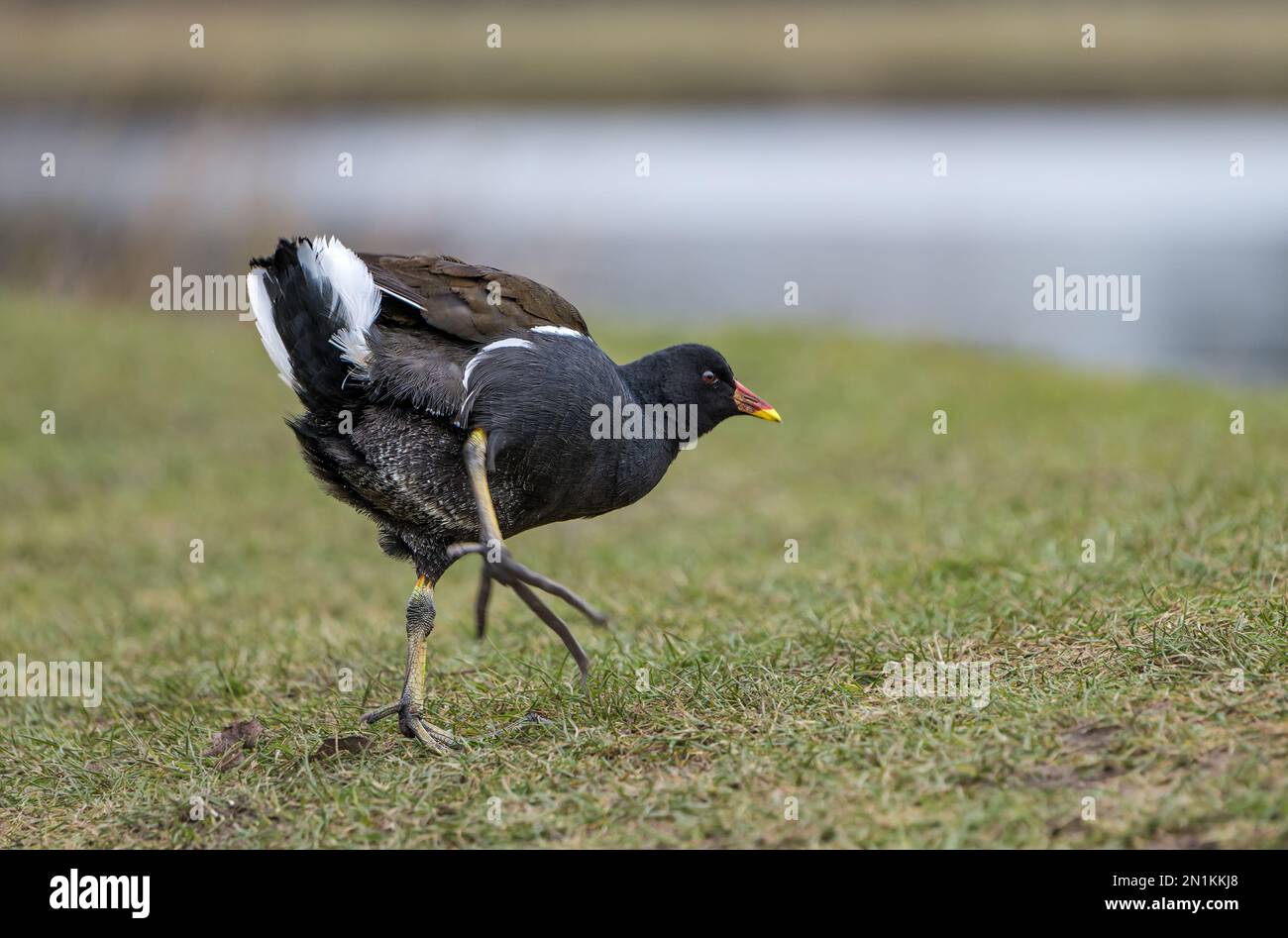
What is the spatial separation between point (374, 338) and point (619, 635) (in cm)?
135

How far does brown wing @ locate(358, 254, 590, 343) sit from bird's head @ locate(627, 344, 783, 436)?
0.29 metres

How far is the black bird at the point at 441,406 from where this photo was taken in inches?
131

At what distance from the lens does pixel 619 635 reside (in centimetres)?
428

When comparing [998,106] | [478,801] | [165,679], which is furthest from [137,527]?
[998,106]

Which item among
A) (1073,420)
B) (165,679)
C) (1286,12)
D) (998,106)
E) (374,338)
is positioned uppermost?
(1286,12)

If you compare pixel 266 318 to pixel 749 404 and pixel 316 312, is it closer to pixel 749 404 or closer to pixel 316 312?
pixel 316 312

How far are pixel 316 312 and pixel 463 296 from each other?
369 millimetres

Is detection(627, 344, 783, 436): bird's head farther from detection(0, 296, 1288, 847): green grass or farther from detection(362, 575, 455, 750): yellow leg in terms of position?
detection(362, 575, 455, 750): yellow leg

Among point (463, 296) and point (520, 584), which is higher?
point (463, 296)

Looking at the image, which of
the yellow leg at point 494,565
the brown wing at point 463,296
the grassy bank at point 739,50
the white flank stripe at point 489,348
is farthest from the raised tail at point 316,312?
the grassy bank at point 739,50

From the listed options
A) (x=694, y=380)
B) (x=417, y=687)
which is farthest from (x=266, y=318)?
(x=694, y=380)

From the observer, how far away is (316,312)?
10.9ft

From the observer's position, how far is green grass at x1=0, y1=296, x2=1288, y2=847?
283 centimetres

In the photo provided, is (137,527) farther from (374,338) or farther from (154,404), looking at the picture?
(374,338)
